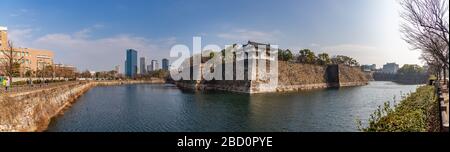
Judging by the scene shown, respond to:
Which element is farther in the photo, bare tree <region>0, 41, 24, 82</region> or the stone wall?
the stone wall

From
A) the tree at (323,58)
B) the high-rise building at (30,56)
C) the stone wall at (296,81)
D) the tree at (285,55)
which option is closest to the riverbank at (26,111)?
the stone wall at (296,81)

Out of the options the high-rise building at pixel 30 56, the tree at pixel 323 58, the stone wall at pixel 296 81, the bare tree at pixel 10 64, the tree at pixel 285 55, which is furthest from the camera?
the tree at pixel 323 58

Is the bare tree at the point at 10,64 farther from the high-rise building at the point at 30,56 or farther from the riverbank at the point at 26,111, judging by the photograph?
the high-rise building at the point at 30,56

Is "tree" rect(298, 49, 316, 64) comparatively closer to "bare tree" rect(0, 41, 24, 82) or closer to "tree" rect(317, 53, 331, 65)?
"tree" rect(317, 53, 331, 65)

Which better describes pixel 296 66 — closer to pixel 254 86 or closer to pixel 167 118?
pixel 254 86

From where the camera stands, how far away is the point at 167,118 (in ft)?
64.7

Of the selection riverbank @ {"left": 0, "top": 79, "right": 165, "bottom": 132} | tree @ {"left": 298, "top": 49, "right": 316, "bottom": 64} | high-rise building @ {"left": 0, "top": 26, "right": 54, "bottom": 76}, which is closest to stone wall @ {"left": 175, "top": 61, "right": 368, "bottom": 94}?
tree @ {"left": 298, "top": 49, "right": 316, "bottom": 64}

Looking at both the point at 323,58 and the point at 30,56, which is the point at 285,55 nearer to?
the point at 323,58

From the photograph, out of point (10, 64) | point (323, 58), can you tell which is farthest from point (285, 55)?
point (10, 64)

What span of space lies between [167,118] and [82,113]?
7.69m

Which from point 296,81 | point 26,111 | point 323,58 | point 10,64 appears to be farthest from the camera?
point 323,58
